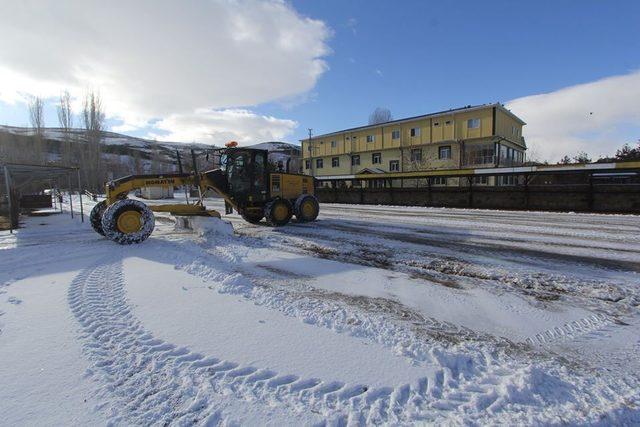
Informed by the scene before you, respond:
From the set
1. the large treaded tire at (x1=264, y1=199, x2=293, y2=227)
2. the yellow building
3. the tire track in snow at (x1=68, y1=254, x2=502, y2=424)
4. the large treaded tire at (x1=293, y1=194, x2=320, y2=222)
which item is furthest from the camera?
the yellow building

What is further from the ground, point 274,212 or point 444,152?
point 444,152

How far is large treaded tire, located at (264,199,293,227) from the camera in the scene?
1091cm

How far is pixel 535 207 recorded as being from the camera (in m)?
15.7

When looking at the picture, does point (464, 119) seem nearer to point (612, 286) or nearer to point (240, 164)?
point (240, 164)

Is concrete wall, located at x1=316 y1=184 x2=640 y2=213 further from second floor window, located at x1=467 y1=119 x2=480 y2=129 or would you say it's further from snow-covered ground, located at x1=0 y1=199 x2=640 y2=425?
second floor window, located at x1=467 y1=119 x2=480 y2=129

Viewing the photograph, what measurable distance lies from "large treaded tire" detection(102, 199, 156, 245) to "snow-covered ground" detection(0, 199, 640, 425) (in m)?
1.32

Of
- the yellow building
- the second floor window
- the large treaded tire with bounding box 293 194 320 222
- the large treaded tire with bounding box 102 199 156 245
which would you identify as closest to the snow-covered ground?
the large treaded tire with bounding box 102 199 156 245

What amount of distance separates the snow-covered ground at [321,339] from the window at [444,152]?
117 feet

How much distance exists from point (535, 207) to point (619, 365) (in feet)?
48.7

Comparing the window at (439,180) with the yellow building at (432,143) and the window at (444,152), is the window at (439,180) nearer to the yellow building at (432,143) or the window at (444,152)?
the yellow building at (432,143)

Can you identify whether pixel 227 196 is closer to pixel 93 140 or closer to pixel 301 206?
pixel 301 206

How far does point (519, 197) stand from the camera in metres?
16.1

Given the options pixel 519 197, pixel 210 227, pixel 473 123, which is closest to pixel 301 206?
pixel 210 227

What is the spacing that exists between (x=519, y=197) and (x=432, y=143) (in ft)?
85.5
